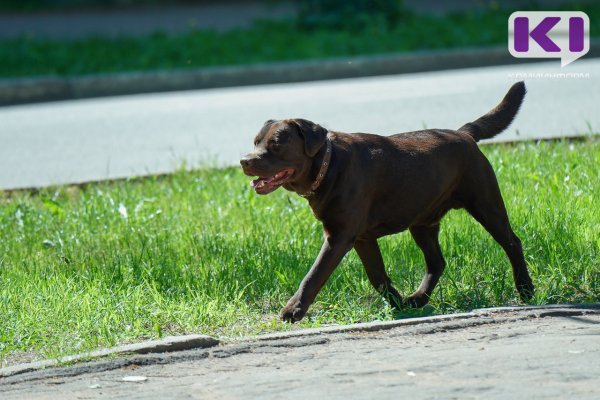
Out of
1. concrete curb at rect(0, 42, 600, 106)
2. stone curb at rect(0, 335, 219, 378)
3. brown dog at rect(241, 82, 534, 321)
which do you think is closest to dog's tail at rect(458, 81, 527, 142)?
brown dog at rect(241, 82, 534, 321)

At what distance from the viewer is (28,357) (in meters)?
5.01

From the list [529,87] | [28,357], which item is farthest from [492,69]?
[28,357]

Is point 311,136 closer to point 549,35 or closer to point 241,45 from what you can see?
point 549,35

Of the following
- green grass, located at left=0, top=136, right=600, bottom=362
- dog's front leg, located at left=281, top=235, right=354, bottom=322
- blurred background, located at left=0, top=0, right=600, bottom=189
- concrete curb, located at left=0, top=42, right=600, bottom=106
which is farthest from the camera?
concrete curb, located at left=0, top=42, right=600, bottom=106

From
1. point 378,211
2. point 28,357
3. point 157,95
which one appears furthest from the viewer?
point 157,95

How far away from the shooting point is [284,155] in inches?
201

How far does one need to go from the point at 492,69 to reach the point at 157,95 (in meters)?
3.92

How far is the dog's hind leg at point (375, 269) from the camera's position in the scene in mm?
5578

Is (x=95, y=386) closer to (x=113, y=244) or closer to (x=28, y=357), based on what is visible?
(x=28, y=357)

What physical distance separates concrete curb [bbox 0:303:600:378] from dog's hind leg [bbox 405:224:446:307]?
37 cm

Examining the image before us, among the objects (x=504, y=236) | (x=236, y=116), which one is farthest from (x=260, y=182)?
(x=236, y=116)

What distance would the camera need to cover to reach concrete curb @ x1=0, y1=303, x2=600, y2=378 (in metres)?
4.77

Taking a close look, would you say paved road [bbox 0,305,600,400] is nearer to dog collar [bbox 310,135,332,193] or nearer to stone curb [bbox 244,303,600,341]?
stone curb [bbox 244,303,600,341]

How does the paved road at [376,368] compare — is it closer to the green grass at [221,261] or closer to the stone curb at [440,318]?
the stone curb at [440,318]
